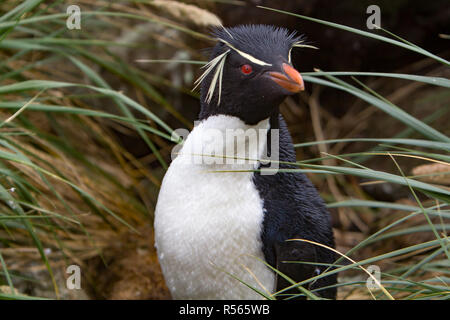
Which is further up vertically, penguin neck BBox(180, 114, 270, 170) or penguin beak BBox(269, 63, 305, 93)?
penguin beak BBox(269, 63, 305, 93)

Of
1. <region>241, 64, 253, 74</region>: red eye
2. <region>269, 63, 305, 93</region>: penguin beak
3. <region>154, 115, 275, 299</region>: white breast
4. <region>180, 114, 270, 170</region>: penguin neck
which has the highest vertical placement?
<region>241, 64, 253, 74</region>: red eye

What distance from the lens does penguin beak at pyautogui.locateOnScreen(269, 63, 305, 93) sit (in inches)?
60.7

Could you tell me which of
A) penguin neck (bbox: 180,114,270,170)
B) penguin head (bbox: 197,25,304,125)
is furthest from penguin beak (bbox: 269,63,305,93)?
penguin neck (bbox: 180,114,270,170)

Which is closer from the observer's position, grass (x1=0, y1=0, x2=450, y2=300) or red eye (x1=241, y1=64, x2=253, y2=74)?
red eye (x1=241, y1=64, x2=253, y2=74)

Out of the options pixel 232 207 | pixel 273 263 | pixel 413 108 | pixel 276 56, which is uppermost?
pixel 413 108

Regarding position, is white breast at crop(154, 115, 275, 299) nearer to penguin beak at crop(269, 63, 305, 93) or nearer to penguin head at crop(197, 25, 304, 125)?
penguin head at crop(197, 25, 304, 125)

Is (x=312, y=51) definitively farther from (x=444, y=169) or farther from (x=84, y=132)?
(x=444, y=169)

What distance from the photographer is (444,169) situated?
1.66 metres

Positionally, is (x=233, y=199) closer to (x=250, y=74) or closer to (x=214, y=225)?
(x=214, y=225)

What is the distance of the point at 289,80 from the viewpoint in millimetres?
1549

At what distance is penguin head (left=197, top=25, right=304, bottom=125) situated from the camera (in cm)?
158
